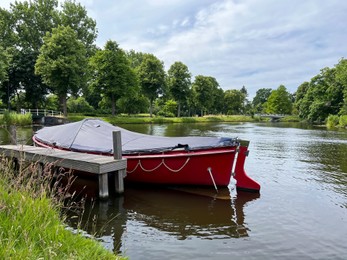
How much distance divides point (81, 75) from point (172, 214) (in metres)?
39.2

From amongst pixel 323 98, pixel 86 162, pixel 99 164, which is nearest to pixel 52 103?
pixel 86 162

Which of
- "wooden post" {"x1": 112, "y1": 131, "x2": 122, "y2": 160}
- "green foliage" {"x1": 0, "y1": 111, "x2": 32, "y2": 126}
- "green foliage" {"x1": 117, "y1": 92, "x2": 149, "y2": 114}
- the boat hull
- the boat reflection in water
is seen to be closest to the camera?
the boat reflection in water

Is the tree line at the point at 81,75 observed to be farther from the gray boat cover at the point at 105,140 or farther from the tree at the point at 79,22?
the gray boat cover at the point at 105,140

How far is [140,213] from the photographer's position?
6.70m

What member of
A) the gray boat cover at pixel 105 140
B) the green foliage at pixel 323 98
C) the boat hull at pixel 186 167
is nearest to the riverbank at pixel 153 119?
the green foliage at pixel 323 98

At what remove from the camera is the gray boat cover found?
8.18 metres

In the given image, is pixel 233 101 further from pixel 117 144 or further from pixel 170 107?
pixel 117 144

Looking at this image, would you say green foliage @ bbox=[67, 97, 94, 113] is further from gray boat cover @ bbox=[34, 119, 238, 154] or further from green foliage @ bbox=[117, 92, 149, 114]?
gray boat cover @ bbox=[34, 119, 238, 154]

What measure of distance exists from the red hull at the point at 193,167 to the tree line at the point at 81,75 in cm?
2615

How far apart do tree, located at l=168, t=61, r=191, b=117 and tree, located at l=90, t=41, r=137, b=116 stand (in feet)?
46.1

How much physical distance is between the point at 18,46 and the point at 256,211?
53516 mm

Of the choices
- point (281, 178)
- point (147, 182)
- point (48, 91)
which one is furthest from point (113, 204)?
point (48, 91)

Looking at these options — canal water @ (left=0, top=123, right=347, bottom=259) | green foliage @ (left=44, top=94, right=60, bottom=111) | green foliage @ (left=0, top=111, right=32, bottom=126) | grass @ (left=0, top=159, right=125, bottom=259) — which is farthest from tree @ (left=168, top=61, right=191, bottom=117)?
grass @ (left=0, top=159, right=125, bottom=259)

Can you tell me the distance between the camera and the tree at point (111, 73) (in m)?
44.9
